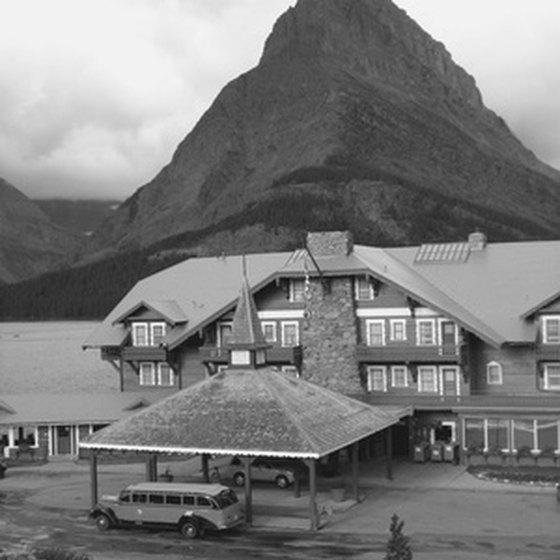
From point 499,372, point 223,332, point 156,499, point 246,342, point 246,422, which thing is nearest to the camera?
point 156,499

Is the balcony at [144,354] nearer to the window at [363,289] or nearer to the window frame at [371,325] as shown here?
the window at [363,289]

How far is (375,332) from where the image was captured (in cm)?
5231

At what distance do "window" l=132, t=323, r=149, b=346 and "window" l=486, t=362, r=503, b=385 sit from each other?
65.9 ft

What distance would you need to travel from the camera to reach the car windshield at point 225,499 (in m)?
35.2

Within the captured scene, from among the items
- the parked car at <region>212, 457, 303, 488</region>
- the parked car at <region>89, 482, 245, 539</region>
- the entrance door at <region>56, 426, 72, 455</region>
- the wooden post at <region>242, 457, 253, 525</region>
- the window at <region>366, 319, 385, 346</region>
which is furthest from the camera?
the entrance door at <region>56, 426, 72, 455</region>

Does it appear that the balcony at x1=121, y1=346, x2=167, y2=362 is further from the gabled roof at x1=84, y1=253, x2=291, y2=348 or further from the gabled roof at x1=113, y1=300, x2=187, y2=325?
the gabled roof at x1=113, y1=300, x2=187, y2=325

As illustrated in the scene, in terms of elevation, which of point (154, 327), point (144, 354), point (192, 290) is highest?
point (192, 290)

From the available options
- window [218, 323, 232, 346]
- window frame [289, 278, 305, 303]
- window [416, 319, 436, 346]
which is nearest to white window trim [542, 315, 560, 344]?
window [416, 319, 436, 346]

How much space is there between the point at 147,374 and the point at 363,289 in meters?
15.7

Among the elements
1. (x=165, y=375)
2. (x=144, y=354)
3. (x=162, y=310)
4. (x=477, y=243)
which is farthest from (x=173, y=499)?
(x=477, y=243)

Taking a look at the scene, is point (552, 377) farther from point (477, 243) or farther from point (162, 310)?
point (162, 310)

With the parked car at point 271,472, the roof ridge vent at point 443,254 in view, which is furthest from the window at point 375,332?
the parked car at point 271,472

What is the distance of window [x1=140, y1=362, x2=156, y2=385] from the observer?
6041cm

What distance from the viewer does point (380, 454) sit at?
52.6 meters
